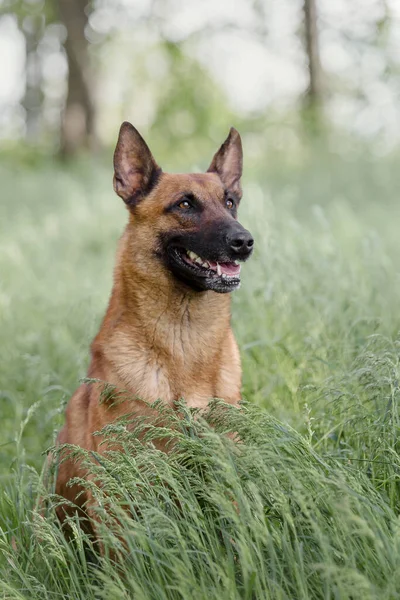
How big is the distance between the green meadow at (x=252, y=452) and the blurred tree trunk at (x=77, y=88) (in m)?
10.0

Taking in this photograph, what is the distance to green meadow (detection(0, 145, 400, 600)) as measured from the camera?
2068 mm

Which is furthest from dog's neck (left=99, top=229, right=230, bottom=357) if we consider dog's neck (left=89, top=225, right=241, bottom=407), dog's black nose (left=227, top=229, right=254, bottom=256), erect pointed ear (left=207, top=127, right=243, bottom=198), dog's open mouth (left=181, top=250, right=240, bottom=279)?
erect pointed ear (left=207, top=127, right=243, bottom=198)

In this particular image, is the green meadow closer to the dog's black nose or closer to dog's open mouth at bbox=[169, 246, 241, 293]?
dog's open mouth at bbox=[169, 246, 241, 293]

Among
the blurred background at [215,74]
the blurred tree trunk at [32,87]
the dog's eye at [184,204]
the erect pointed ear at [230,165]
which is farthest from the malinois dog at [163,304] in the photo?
the blurred tree trunk at [32,87]

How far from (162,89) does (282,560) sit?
62.5ft

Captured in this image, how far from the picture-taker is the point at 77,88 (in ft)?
56.9

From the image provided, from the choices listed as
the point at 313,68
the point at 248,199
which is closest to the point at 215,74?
the point at 313,68

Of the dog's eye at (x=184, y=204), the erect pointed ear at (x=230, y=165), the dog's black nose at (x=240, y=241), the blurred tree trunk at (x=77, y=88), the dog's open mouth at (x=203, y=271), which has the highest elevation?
the blurred tree trunk at (x=77, y=88)

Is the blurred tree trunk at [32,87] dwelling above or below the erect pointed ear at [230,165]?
above

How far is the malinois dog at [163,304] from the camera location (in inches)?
123

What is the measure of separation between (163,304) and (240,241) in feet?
1.54

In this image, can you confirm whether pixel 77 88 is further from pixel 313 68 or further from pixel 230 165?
pixel 230 165

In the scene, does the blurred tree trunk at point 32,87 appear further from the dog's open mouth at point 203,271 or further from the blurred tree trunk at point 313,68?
the dog's open mouth at point 203,271

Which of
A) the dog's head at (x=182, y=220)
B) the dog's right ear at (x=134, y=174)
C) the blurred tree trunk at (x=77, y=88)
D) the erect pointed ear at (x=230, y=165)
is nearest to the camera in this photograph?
the dog's head at (x=182, y=220)
